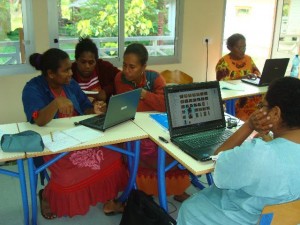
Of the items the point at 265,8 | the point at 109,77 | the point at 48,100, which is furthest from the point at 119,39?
the point at 265,8

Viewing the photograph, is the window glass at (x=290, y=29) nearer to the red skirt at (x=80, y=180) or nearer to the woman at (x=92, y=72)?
the woman at (x=92, y=72)

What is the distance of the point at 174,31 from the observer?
14.5 feet

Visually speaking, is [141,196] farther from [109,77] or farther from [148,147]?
[109,77]

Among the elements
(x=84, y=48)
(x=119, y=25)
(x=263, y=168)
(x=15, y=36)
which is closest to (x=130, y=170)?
(x=84, y=48)

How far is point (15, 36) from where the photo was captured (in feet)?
11.4

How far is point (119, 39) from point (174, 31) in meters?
0.83

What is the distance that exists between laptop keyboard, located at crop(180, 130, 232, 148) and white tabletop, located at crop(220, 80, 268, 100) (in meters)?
1.05

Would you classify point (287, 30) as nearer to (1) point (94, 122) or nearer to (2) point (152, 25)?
(2) point (152, 25)

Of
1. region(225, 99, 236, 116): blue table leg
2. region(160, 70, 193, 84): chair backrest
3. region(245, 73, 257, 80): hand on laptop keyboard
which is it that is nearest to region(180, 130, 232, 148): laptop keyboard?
region(225, 99, 236, 116): blue table leg

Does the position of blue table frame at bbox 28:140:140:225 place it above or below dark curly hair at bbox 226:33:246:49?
below

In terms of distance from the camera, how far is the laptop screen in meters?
1.84

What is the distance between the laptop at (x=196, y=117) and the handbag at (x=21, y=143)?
0.73m

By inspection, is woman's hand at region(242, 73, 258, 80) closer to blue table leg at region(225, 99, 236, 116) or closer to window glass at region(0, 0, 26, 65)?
blue table leg at region(225, 99, 236, 116)

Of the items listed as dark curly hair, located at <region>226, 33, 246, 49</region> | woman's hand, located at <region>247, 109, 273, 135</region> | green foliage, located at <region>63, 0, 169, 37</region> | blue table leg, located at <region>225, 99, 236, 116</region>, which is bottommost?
blue table leg, located at <region>225, 99, 236, 116</region>
